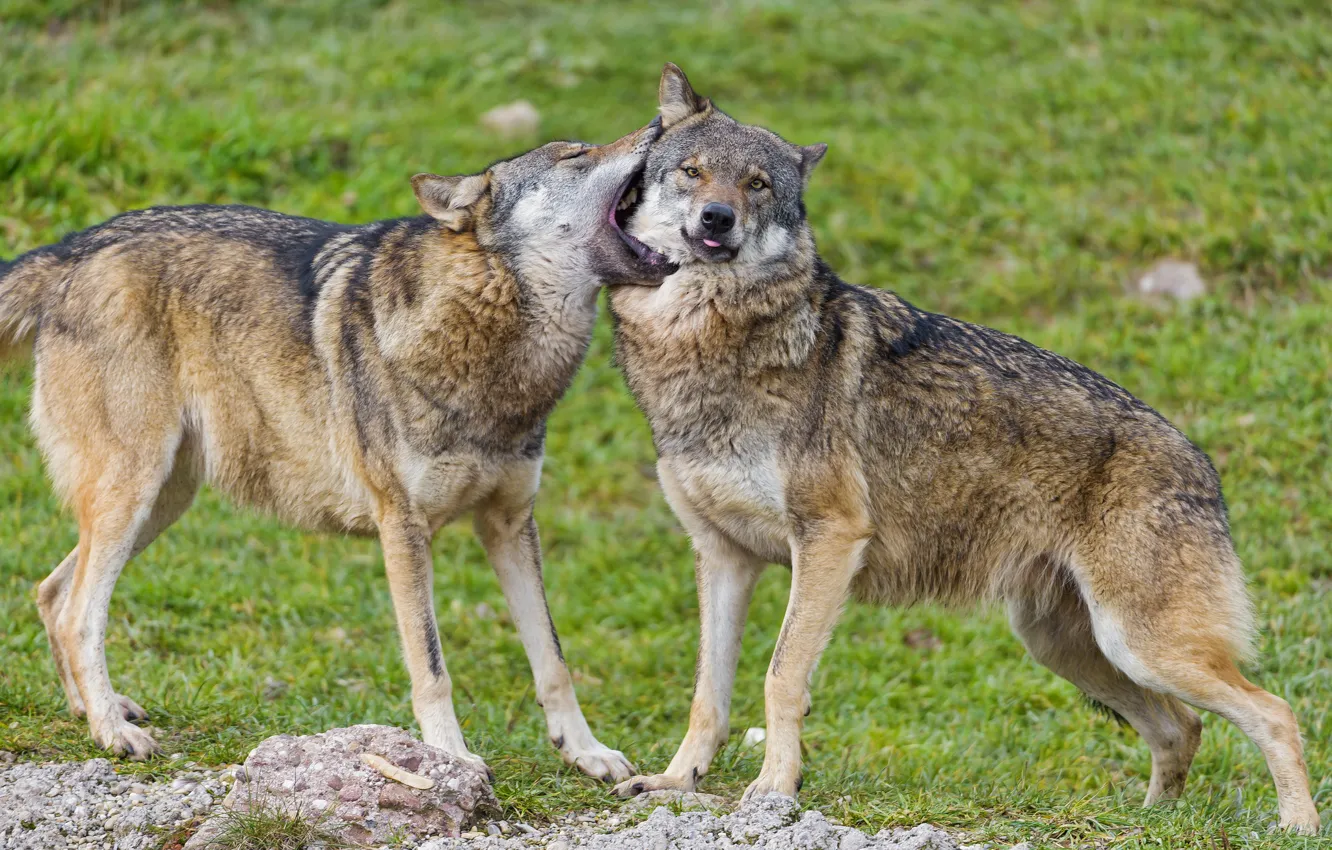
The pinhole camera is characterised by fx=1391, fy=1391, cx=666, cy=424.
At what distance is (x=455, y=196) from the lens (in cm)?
533

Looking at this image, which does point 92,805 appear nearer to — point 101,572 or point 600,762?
point 101,572

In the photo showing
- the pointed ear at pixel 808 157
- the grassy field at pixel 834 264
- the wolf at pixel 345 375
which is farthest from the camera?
the grassy field at pixel 834 264

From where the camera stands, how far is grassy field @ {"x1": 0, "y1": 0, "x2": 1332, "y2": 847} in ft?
19.5

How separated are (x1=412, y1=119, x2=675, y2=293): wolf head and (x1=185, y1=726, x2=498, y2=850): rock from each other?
1.79m

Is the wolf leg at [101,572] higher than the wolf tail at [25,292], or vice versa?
the wolf tail at [25,292]

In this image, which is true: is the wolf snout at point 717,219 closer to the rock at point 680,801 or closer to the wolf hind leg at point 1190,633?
the wolf hind leg at point 1190,633

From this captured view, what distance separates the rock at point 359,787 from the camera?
165 inches

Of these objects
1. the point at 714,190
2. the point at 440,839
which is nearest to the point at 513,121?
the point at 714,190

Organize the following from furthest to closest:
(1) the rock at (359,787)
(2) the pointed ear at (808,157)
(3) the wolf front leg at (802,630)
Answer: (2) the pointed ear at (808,157) → (3) the wolf front leg at (802,630) → (1) the rock at (359,787)

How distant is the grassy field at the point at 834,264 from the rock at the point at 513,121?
0.13 m

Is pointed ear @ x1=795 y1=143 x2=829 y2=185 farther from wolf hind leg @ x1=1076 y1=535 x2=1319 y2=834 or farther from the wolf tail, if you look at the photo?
the wolf tail

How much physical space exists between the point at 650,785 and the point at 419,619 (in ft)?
3.41

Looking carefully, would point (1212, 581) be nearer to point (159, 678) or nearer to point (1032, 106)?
point (159, 678)

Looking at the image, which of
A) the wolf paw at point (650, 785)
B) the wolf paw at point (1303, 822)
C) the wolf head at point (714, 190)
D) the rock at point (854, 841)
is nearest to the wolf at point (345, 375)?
the wolf head at point (714, 190)
